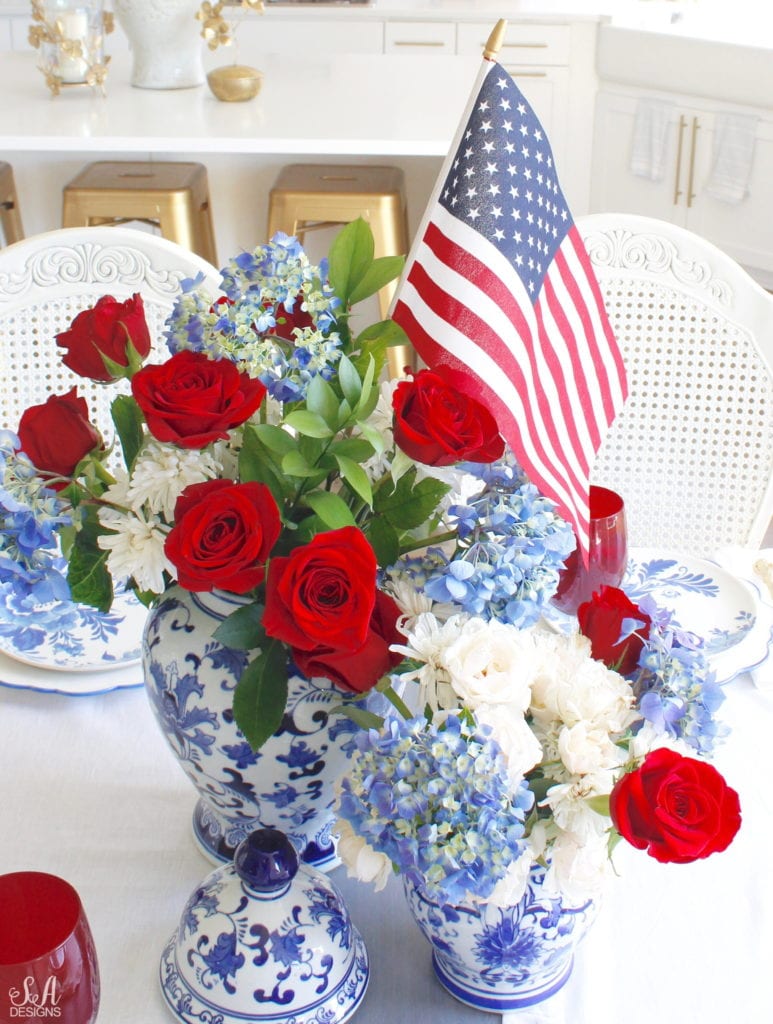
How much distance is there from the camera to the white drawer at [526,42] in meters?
3.74

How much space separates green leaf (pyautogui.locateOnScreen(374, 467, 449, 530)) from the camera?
2.14 feet

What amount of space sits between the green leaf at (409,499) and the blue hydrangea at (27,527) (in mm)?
178

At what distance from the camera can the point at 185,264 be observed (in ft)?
4.23

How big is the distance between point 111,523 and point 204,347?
0.35ft

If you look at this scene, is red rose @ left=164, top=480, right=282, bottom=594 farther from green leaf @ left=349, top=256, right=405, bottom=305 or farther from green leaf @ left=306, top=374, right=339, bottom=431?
green leaf @ left=349, top=256, right=405, bottom=305

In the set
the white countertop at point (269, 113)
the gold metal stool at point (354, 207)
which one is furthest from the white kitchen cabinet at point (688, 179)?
the gold metal stool at point (354, 207)

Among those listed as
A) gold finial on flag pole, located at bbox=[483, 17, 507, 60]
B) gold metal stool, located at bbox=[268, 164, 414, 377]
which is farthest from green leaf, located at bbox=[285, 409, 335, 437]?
gold metal stool, located at bbox=[268, 164, 414, 377]

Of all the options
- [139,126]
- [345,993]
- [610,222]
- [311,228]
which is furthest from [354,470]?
[311,228]

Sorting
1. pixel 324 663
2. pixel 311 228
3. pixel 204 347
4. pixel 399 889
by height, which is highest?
pixel 204 347

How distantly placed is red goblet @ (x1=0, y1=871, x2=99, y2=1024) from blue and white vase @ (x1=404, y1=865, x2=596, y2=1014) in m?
0.19

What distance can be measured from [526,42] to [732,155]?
767mm

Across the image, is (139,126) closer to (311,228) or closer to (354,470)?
(311,228)

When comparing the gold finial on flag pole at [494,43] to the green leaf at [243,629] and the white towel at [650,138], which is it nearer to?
the green leaf at [243,629]

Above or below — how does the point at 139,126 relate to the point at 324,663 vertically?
below
